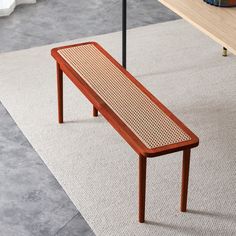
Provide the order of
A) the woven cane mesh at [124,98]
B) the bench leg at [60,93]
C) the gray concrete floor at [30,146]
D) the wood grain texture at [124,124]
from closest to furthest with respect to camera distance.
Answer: the wood grain texture at [124,124], the woven cane mesh at [124,98], the gray concrete floor at [30,146], the bench leg at [60,93]

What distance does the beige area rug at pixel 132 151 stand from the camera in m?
3.72

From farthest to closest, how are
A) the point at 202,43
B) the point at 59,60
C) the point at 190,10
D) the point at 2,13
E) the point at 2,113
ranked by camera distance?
1. the point at 2,13
2. the point at 202,43
3. the point at 2,113
4. the point at 59,60
5. the point at 190,10

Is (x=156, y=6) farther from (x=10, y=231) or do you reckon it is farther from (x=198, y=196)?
(x=10, y=231)

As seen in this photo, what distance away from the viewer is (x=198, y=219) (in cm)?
368

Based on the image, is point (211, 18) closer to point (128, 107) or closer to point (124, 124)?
point (128, 107)

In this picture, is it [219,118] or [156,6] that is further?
[156,6]

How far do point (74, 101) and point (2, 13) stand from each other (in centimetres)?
148

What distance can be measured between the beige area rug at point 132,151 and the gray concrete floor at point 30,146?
2.9 inches

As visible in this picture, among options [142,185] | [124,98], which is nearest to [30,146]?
[124,98]

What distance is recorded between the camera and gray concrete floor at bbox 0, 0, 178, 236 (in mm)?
3686

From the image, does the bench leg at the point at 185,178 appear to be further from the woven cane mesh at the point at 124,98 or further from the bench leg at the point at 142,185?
the bench leg at the point at 142,185

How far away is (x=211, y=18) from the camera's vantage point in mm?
3809

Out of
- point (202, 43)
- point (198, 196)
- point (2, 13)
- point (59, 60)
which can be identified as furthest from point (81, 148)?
point (2, 13)

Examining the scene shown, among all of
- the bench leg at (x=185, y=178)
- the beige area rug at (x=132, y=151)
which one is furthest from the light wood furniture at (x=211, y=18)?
the beige area rug at (x=132, y=151)
